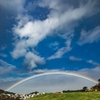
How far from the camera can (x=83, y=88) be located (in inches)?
2061

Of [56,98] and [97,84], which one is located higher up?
[97,84]

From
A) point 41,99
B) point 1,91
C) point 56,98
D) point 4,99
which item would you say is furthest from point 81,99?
point 1,91

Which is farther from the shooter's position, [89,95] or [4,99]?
[4,99]

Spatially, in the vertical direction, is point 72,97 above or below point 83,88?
below

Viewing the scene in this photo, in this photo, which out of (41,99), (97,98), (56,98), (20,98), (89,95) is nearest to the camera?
(97,98)

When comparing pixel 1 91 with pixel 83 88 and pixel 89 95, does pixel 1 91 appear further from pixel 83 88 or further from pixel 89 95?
pixel 89 95

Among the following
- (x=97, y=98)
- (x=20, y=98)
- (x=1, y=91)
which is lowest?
(x=97, y=98)

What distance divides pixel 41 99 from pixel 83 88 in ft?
46.8

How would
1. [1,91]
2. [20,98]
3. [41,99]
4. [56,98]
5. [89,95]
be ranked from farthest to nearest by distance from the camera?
[1,91], [20,98], [41,99], [56,98], [89,95]

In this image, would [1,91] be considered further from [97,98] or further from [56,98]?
[97,98]

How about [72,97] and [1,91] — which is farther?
[1,91]

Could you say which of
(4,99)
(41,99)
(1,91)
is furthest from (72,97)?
(1,91)

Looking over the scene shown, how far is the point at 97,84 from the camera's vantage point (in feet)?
173

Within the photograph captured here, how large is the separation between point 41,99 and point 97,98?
1210 centimetres
